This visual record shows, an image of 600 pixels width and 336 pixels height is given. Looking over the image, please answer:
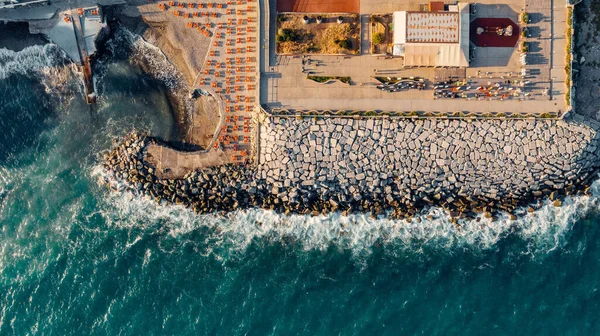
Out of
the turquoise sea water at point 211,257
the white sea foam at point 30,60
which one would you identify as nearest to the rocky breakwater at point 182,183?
the turquoise sea water at point 211,257

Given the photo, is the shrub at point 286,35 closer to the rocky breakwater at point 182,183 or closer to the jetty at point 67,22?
the rocky breakwater at point 182,183

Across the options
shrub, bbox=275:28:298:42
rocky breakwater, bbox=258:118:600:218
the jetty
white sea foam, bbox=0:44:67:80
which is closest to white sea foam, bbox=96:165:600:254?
rocky breakwater, bbox=258:118:600:218

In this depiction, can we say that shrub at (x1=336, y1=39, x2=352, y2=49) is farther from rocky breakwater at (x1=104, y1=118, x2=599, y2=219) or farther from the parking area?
rocky breakwater at (x1=104, y1=118, x2=599, y2=219)

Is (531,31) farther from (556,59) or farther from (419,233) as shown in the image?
(419,233)

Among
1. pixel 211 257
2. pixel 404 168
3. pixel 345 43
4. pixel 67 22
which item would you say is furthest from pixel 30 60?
pixel 404 168

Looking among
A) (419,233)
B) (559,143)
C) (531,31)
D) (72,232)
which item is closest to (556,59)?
(531,31)

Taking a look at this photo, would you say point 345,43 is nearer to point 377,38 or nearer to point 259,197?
point 377,38

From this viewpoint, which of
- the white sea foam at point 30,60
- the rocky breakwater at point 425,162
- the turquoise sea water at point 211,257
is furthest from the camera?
the white sea foam at point 30,60
